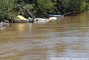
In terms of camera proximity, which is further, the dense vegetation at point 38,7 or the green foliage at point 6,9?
the dense vegetation at point 38,7

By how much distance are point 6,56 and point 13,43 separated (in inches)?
101

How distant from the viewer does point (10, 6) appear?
68.0ft

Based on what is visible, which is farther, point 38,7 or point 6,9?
point 38,7

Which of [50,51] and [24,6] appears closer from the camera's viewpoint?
[50,51]

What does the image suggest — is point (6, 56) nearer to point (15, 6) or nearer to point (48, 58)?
point (48, 58)

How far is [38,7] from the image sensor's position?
2631 centimetres

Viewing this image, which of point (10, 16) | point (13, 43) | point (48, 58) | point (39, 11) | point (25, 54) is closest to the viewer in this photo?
point (48, 58)

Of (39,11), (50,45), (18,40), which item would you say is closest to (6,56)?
(50,45)

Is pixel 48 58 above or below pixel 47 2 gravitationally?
below

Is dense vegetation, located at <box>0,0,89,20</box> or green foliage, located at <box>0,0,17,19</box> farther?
dense vegetation, located at <box>0,0,89,20</box>

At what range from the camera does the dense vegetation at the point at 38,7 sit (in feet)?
66.7

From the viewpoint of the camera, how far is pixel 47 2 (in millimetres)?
26953

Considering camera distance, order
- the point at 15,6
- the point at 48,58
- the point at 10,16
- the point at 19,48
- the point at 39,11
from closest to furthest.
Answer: the point at 48,58 < the point at 19,48 < the point at 10,16 < the point at 15,6 < the point at 39,11

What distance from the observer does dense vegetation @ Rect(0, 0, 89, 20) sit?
20.3 metres
